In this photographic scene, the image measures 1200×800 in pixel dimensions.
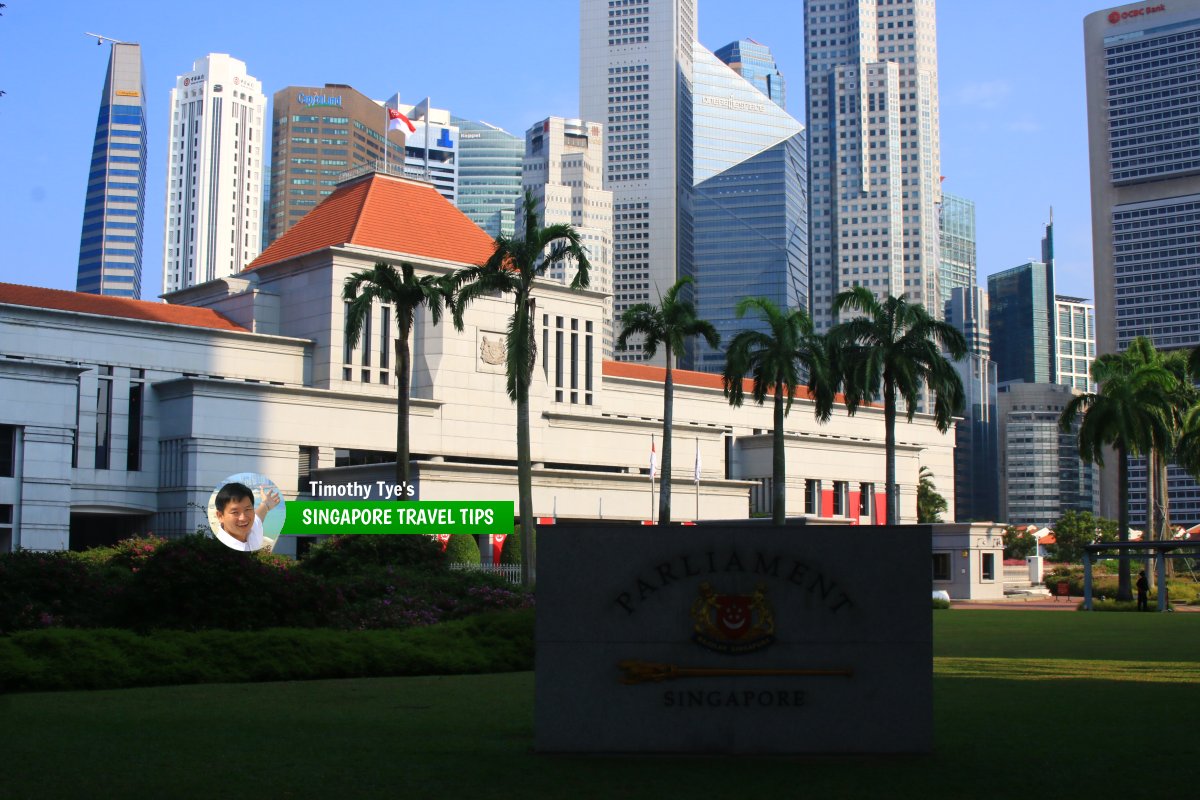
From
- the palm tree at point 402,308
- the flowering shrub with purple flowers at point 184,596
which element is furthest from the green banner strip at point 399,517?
the flowering shrub with purple flowers at point 184,596

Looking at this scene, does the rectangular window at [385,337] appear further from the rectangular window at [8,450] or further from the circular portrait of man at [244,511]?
the circular portrait of man at [244,511]

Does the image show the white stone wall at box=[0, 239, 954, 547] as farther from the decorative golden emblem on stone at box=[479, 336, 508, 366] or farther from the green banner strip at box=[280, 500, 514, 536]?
the green banner strip at box=[280, 500, 514, 536]

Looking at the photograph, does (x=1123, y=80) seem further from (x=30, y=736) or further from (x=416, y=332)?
(x=30, y=736)

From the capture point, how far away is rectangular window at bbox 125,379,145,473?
57.1 metres

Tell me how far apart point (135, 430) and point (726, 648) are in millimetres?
50883

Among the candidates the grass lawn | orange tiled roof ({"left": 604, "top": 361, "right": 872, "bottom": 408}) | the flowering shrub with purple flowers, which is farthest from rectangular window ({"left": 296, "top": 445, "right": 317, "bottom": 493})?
the grass lawn

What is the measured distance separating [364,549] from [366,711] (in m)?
24.1

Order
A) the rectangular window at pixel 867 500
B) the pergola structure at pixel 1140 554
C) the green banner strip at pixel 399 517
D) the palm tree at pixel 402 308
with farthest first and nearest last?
1. the rectangular window at pixel 867 500
2. the green banner strip at pixel 399 517
3. the palm tree at pixel 402 308
4. the pergola structure at pixel 1140 554

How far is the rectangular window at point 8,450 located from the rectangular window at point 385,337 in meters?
18.1

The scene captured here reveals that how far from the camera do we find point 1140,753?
11266 millimetres

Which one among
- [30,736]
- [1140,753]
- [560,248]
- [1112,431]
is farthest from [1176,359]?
[30,736]

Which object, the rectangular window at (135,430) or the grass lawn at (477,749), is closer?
the grass lawn at (477,749)

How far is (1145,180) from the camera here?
167 meters

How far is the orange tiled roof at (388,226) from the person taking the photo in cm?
6347
